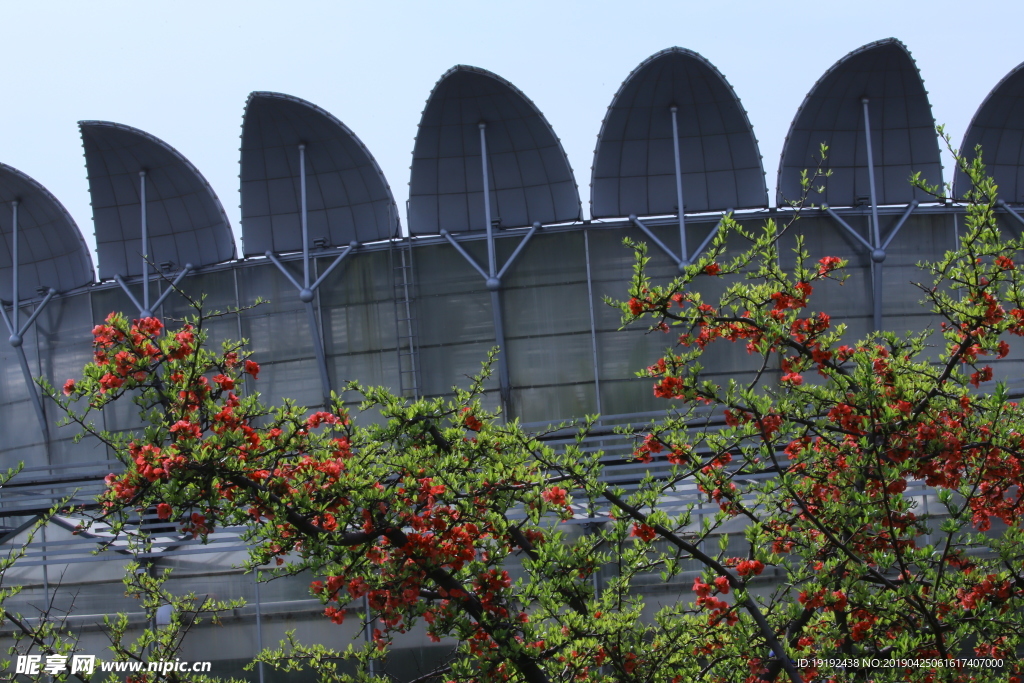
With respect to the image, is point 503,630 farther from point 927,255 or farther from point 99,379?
point 927,255

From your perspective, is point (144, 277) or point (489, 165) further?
point (489, 165)

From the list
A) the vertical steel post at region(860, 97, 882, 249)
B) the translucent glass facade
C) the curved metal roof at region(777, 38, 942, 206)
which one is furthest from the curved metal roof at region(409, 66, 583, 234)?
the vertical steel post at region(860, 97, 882, 249)

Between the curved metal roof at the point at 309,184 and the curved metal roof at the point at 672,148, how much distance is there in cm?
518

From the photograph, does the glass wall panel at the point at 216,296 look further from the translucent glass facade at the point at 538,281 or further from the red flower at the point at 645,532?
the red flower at the point at 645,532

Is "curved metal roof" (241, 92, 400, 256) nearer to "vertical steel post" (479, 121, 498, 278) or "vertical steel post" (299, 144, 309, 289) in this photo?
"vertical steel post" (299, 144, 309, 289)

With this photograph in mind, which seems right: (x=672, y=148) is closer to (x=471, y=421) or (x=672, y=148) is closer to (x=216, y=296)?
(x=216, y=296)

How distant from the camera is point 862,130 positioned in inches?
864

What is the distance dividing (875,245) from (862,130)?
9.23 ft

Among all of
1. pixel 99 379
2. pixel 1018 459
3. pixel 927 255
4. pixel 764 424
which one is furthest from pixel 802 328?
pixel 927 255

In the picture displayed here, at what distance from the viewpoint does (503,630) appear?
6215 mm

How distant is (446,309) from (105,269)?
8.57m

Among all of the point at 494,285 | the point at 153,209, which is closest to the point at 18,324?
the point at 153,209

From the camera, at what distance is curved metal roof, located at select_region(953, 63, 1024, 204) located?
21.9m

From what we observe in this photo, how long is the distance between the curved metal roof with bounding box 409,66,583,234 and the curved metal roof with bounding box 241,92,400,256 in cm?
105
